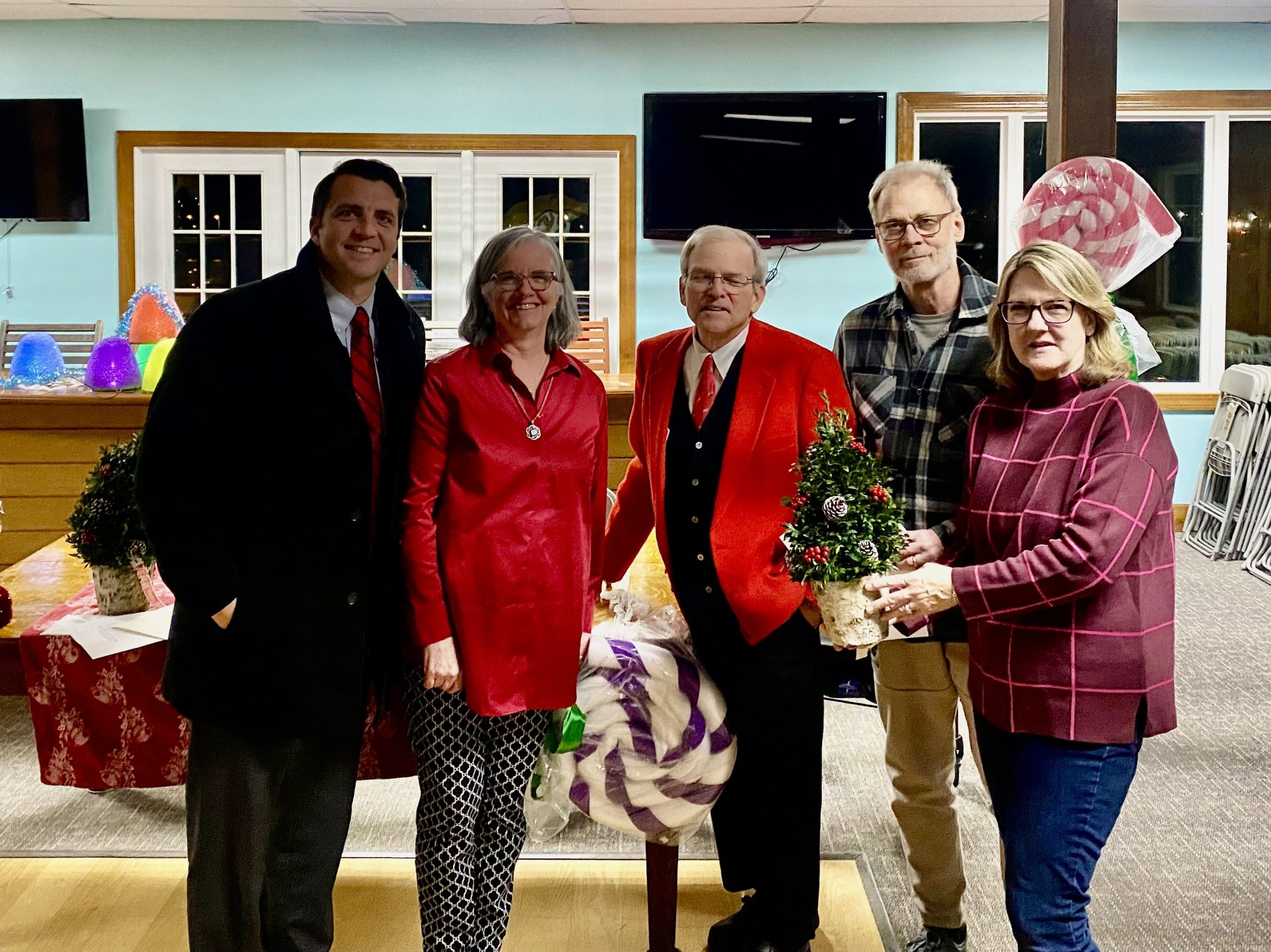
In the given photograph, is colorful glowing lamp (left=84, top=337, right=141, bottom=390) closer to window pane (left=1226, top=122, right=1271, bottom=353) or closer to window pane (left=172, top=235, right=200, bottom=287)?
window pane (left=172, top=235, right=200, bottom=287)

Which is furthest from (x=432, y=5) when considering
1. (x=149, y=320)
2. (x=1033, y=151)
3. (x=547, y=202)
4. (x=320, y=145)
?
(x=1033, y=151)

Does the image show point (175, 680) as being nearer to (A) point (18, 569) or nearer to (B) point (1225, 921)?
(A) point (18, 569)

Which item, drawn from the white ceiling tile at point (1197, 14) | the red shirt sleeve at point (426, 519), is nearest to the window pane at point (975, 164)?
the white ceiling tile at point (1197, 14)

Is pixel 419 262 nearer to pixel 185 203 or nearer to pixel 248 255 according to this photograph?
pixel 248 255

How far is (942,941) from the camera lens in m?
2.52

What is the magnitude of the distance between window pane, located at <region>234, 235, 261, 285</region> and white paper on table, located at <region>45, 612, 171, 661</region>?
17.0ft

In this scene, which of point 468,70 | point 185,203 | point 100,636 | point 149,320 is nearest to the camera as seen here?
point 100,636

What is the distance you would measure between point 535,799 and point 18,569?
176 cm

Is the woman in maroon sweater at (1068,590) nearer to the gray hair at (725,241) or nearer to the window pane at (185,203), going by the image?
the gray hair at (725,241)

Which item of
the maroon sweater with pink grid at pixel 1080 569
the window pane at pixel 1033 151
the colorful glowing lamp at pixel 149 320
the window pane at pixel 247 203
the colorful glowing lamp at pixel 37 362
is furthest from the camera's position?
the window pane at pixel 1033 151

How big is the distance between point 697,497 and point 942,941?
43.1 inches

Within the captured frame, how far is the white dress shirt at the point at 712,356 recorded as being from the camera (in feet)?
7.41

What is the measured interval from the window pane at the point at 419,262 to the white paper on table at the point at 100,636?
16.7 ft

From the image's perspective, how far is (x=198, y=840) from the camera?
2059mm
